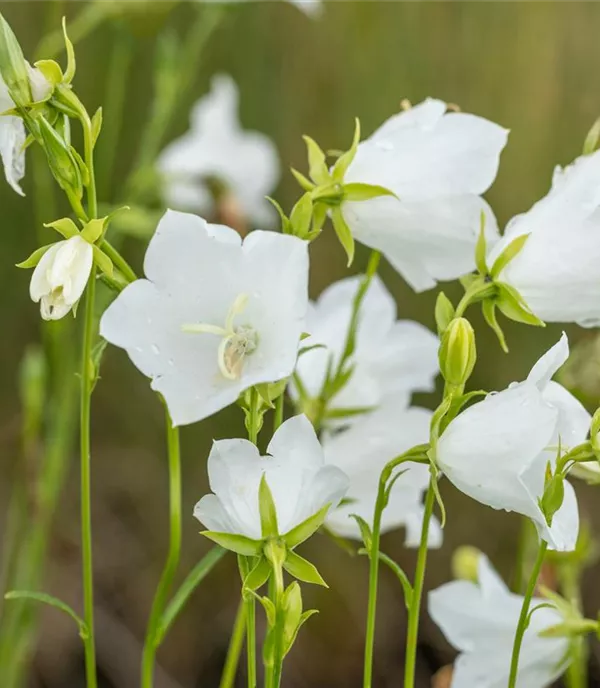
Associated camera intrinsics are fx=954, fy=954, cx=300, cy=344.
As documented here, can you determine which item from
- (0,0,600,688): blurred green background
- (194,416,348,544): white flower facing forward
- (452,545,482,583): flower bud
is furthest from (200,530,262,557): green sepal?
(0,0,600,688): blurred green background

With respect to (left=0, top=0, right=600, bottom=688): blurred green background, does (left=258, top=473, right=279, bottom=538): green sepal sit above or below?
above

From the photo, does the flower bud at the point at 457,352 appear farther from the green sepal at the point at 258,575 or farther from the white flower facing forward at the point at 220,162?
the white flower facing forward at the point at 220,162

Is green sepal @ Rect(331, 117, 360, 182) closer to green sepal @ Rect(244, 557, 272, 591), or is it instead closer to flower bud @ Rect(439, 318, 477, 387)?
flower bud @ Rect(439, 318, 477, 387)

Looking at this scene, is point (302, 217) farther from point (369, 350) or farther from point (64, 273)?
point (369, 350)

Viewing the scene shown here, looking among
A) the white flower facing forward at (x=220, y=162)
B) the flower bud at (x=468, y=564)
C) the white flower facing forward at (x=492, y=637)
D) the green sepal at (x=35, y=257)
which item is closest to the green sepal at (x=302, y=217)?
the green sepal at (x=35, y=257)

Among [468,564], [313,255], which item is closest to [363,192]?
[468,564]

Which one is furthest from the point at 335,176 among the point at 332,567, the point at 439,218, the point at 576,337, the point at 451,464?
the point at 332,567

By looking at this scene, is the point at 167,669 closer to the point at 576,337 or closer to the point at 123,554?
the point at 123,554
